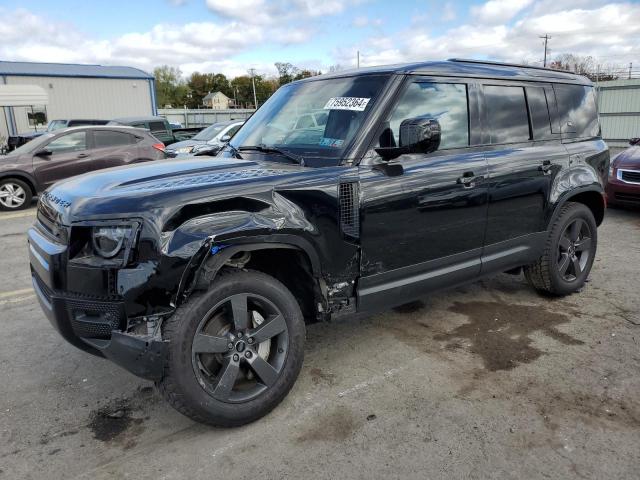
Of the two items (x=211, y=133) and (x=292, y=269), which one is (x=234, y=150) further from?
(x=211, y=133)

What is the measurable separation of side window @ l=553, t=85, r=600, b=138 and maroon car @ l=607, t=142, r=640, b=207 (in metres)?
4.03

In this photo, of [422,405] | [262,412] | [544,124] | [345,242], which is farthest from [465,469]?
[544,124]

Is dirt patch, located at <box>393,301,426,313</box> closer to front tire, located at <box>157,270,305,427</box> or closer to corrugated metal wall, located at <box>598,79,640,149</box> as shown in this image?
front tire, located at <box>157,270,305,427</box>

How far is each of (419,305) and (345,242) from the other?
181cm

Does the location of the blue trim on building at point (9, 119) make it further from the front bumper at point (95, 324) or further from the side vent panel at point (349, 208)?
the side vent panel at point (349, 208)

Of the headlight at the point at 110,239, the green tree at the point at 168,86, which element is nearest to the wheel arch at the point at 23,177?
the headlight at the point at 110,239

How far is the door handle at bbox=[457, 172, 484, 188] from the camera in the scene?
359 cm

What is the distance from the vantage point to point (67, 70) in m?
30.3

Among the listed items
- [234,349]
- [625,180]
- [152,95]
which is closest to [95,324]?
[234,349]

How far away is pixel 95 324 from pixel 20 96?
26.1 metres

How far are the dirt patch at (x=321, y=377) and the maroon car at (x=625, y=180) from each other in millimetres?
6939


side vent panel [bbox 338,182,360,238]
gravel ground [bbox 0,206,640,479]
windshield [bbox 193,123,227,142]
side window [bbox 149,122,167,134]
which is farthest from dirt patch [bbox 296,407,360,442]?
side window [bbox 149,122,167,134]

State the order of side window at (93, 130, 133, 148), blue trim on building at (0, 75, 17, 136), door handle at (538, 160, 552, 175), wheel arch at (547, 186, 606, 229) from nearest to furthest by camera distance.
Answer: door handle at (538, 160, 552, 175), wheel arch at (547, 186, 606, 229), side window at (93, 130, 133, 148), blue trim on building at (0, 75, 17, 136)

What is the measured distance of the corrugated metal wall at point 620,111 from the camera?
66.8ft
